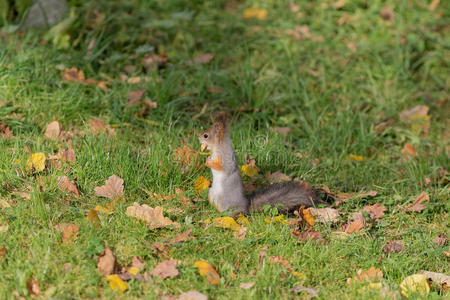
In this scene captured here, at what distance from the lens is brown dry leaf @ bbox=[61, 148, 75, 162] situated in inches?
145

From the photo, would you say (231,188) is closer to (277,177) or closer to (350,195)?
(277,177)

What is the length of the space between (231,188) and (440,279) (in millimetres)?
1221

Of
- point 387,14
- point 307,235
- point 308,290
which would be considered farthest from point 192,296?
point 387,14

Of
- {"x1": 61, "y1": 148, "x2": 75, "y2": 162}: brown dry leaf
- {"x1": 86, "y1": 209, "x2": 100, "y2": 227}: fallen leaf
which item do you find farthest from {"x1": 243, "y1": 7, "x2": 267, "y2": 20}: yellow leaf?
{"x1": 86, "y1": 209, "x2": 100, "y2": 227}: fallen leaf

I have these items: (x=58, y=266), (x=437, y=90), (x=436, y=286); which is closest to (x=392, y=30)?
(x=437, y=90)

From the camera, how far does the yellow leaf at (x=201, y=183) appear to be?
3.65 metres

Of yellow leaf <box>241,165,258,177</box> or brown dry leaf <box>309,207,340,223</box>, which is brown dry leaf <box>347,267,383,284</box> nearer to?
brown dry leaf <box>309,207,340,223</box>

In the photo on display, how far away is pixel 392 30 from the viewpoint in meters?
6.55

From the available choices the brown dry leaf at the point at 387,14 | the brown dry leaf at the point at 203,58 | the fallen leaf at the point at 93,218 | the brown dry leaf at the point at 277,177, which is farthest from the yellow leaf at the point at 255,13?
the fallen leaf at the point at 93,218

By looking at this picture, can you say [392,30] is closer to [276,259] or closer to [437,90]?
[437,90]

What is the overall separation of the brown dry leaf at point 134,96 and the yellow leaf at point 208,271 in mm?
2152

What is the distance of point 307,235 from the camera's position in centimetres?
334

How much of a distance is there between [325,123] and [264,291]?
272 cm

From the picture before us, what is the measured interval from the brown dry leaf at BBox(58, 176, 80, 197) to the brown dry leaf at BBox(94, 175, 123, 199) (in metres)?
0.12
